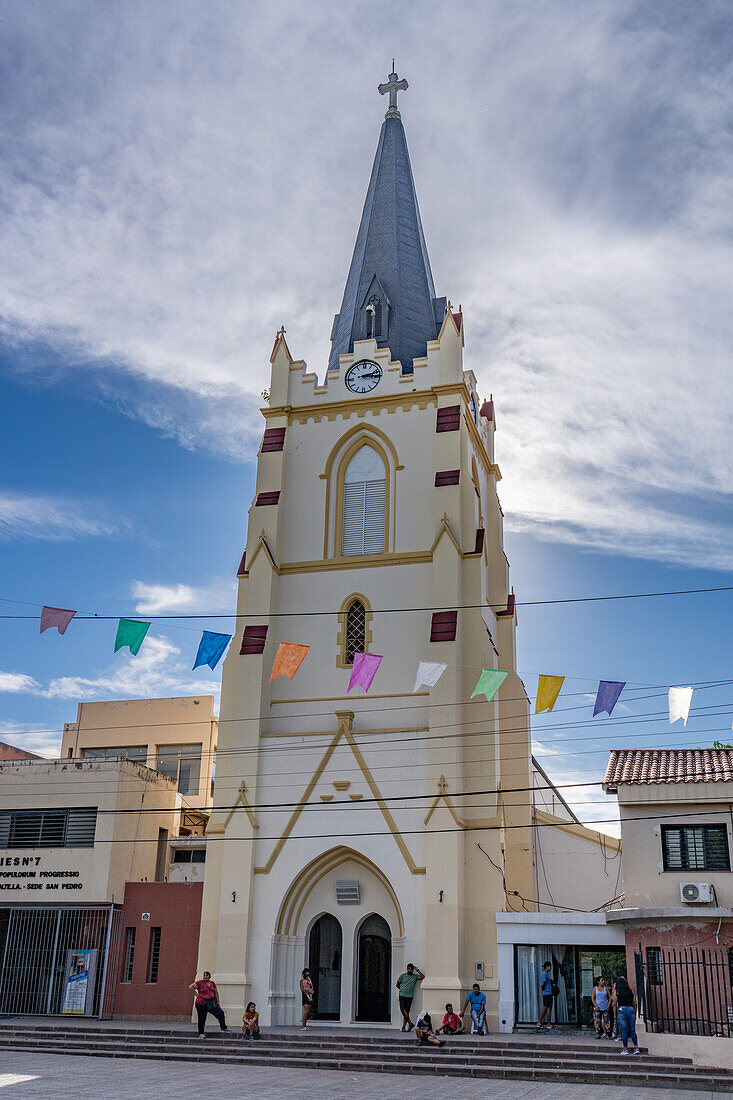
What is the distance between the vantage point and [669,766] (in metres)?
24.7

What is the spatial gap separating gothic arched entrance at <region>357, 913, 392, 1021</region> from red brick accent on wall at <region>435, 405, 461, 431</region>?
1306cm

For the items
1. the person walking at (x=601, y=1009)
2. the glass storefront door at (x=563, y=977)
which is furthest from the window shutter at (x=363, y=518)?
the person walking at (x=601, y=1009)

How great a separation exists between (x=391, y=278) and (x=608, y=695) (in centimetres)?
1838

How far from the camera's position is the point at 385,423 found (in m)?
31.0

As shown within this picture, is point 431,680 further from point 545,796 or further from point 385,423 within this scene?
point 545,796

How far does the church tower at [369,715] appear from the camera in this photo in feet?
83.7

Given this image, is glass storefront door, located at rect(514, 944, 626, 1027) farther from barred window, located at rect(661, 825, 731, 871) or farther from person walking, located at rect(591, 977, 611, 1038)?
barred window, located at rect(661, 825, 731, 871)

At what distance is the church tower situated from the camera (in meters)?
25.5

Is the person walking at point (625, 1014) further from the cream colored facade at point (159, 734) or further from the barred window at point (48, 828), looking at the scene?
the cream colored facade at point (159, 734)

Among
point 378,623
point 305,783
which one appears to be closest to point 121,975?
point 305,783

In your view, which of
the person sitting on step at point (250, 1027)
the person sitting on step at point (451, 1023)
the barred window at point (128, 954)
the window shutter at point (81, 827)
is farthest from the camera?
the window shutter at point (81, 827)

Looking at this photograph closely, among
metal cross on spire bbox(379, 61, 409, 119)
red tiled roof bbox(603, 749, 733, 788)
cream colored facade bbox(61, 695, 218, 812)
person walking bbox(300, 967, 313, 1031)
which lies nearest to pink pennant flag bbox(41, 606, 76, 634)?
person walking bbox(300, 967, 313, 1031)

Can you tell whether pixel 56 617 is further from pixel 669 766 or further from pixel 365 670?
pixel 669 766

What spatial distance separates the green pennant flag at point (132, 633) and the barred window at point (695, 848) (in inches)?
472
